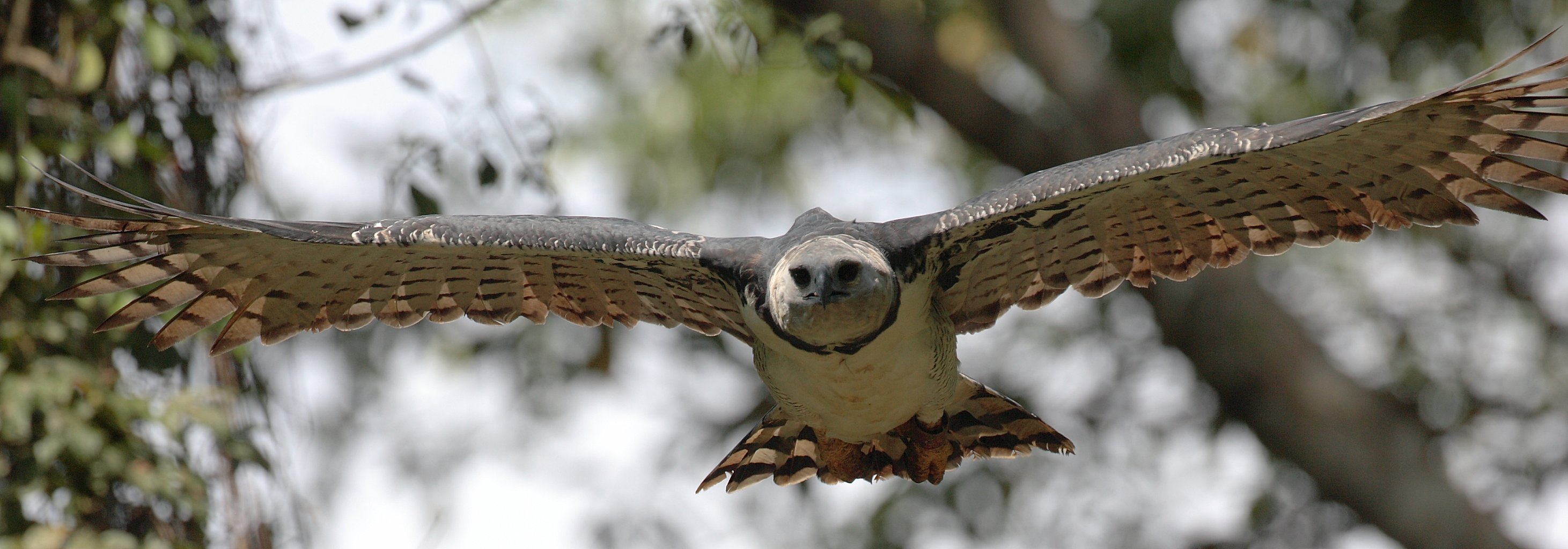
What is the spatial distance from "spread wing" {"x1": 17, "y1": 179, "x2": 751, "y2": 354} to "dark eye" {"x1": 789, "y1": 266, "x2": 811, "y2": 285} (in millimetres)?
346

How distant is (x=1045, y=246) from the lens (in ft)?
14.3

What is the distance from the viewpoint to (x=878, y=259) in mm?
3844

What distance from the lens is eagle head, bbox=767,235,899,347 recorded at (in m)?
3.72

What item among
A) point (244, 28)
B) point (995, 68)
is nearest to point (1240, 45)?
point (995, 68)

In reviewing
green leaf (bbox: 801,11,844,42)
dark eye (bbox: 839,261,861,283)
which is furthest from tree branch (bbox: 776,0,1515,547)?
dark eye (bbox: 839,261,861,283)

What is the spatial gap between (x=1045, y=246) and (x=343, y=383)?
7752mm

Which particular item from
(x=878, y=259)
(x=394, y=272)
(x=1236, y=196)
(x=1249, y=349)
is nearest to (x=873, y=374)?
(x=878, y=259)

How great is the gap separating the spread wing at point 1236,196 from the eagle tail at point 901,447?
1.11 ft

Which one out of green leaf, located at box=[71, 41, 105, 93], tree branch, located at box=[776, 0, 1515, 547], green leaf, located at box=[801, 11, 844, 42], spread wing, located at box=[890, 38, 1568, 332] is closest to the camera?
spread wing, located at box=[890, 38, 1568, 332]

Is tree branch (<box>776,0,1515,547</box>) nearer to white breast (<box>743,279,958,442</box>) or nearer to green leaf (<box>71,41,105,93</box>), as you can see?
white breast (<box>743,279,958,442</box>)

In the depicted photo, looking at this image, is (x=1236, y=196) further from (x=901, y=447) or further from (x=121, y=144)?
(x=121, y=144)

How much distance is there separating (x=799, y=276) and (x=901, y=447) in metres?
1.17

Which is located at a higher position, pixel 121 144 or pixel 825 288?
pixel 121 144

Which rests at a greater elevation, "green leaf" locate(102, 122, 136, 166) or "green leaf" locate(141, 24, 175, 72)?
"green leaf" locate(141, 24, 175, 72)
